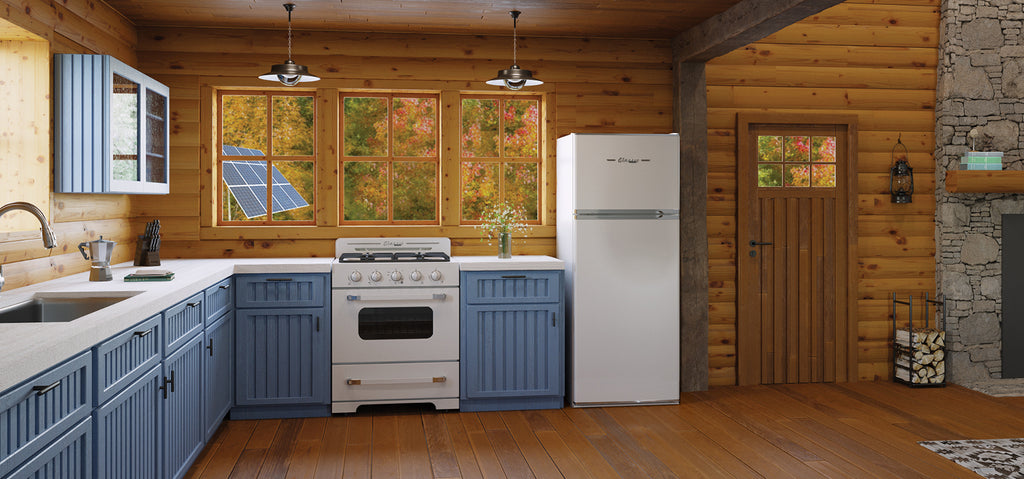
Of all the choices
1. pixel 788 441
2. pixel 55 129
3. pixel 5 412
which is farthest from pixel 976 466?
pixel 55 129

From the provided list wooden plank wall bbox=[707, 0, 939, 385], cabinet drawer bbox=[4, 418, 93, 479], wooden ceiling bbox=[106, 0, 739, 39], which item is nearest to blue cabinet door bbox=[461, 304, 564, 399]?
wooden plank wall bbox=[707, 0, 939, 385]

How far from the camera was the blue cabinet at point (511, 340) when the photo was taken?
15.6 feet

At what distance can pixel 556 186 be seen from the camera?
5395 millimetres

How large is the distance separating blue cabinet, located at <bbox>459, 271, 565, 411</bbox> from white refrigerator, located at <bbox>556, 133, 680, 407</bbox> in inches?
5.3

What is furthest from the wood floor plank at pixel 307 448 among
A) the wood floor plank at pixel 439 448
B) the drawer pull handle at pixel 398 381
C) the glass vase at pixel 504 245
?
the glass vase at pixel 504 245

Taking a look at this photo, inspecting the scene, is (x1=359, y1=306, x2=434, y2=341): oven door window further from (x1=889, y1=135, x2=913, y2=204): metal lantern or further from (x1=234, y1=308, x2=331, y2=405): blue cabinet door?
(x1=889, y1=135, x2=913, y2=204): metal lantern

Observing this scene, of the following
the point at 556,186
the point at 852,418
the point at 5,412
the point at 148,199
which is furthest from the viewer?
the point at 556,186

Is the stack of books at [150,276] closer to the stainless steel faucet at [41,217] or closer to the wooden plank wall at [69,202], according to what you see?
the wooden plank wall at [69,202]

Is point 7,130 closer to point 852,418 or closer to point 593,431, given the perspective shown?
point 593,431

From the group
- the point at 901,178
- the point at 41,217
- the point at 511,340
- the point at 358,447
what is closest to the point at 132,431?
the point at 41,217

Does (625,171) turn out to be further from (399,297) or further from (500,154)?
(399,297)

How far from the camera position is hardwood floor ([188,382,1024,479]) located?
3707mm

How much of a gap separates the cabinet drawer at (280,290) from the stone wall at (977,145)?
447 cm

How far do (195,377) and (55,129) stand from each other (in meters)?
1.40
